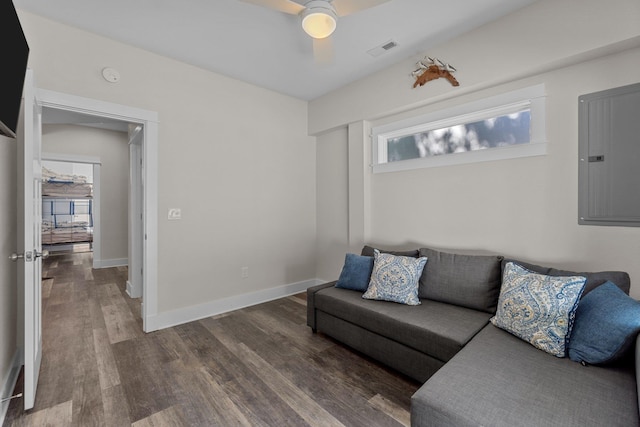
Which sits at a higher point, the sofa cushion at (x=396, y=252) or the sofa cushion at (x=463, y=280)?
the sofa cushion at (x=396, y=252)

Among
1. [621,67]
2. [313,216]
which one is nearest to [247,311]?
[313,216]

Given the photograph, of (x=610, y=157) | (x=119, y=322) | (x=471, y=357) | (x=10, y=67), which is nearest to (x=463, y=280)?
(x=471, y=357)

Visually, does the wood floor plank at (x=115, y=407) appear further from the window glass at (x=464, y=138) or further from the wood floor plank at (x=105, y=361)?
the window glass at (x=464, y=138)

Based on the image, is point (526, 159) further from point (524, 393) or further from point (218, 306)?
point (218, 306)

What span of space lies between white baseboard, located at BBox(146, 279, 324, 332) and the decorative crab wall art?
294 centimetres

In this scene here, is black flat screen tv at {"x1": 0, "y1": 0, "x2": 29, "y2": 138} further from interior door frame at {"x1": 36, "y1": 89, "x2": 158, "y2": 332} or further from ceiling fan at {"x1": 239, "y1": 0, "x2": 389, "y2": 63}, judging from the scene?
interior door frame at {"x1": 36, "y1": 89, "x2": 158, "y2": 332}

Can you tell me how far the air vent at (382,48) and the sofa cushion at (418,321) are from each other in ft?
7.53

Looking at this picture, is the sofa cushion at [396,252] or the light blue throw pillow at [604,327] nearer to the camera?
the light blue throw pillow at [604,327]

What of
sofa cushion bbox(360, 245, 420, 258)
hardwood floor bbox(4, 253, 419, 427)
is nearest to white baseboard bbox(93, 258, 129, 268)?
hardwood floor bbox(4, 253, 419, 427)

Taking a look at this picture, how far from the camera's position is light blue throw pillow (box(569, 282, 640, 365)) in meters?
1.35

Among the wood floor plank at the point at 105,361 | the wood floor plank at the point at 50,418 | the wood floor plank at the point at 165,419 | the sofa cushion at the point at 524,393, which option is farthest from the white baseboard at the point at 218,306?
the sofa cushion at the point at 524,393

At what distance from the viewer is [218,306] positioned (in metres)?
Result: 3.33

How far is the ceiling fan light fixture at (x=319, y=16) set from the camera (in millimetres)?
1817

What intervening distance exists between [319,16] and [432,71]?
1.38m
